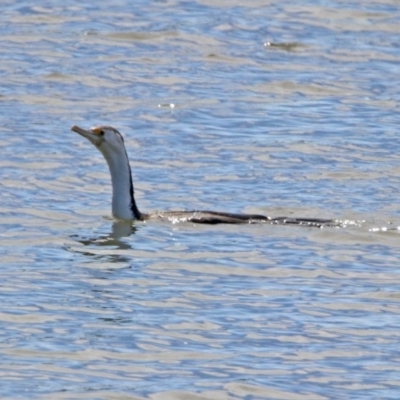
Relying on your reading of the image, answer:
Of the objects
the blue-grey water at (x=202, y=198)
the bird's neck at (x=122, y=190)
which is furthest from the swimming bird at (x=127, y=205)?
the blue-grey water at (x=202, y=198)

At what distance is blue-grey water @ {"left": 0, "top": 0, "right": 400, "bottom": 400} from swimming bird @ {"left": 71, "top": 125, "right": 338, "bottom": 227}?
14 centimetres

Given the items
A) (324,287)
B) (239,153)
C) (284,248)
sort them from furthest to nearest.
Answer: (239,153), (284,248), (324,287)

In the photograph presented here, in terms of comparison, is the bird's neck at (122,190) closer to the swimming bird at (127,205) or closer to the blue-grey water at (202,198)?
the swimming bird at (127,205)

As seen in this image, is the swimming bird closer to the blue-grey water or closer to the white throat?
the white throat

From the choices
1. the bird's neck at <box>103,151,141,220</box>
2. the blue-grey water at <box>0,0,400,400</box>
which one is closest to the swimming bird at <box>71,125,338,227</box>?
the bird's neck at <box>103,151,141,220</box>

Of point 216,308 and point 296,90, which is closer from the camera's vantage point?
point 216,308

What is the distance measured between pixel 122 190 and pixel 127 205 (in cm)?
17

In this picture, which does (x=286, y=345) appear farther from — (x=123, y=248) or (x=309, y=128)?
(x=309, y=128)

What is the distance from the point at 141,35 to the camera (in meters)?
27.5

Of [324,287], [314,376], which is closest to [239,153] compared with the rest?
[324,287]

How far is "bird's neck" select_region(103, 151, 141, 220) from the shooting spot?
1652 centimetres

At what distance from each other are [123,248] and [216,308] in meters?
2.62

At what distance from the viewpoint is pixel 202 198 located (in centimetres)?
1794

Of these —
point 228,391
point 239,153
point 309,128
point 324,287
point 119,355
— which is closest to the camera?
point 228,391
